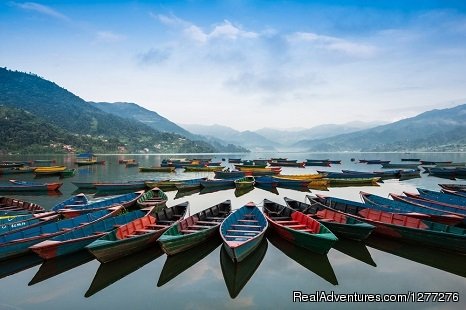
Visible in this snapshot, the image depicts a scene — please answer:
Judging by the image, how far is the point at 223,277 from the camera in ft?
43.7

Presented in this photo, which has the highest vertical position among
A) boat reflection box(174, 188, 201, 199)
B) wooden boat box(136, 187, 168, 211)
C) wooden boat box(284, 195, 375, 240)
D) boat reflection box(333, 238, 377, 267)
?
wooden boat box(284, 195, 375, 240)

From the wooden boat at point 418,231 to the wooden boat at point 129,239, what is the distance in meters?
12.9

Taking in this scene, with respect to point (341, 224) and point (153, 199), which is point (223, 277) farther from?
point (153, 199)

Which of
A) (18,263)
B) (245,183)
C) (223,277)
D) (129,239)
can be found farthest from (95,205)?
(245,183)

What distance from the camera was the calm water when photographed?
37.5 feet

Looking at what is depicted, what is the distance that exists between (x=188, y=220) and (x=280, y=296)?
778cm

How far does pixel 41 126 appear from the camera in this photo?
183750 millimetres

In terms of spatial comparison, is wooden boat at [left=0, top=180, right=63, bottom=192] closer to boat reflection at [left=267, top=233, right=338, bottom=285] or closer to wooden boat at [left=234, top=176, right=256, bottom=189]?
wooden boat at [left=234, top=176, right=256, bottom=189]

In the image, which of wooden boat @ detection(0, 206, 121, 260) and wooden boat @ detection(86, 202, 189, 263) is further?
wooden boat @ detection(0, 206, 121, 260)

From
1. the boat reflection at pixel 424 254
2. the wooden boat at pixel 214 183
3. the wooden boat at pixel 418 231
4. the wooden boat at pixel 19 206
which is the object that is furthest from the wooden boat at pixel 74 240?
the wooden boat at pixel 214 183

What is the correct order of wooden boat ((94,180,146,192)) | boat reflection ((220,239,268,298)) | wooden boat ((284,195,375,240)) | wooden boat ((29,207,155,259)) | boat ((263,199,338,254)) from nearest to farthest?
boat reflection ((220,239,268,298)), wooden boat ((29,207,155,259)), boat ((263,199,338,254)), wooden boat ((284,195,375,240)), wooden boat ((94,180,146,192))

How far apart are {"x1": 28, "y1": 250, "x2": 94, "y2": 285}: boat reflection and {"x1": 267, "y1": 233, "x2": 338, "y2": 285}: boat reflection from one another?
1069cm

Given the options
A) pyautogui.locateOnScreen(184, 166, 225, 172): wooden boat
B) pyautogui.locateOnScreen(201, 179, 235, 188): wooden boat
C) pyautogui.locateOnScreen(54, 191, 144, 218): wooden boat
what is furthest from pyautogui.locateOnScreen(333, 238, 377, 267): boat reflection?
pyautogui.locateOnScreen(184, 166, 225, 172): wooden boat

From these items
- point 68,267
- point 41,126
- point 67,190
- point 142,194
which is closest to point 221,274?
point 68,267
